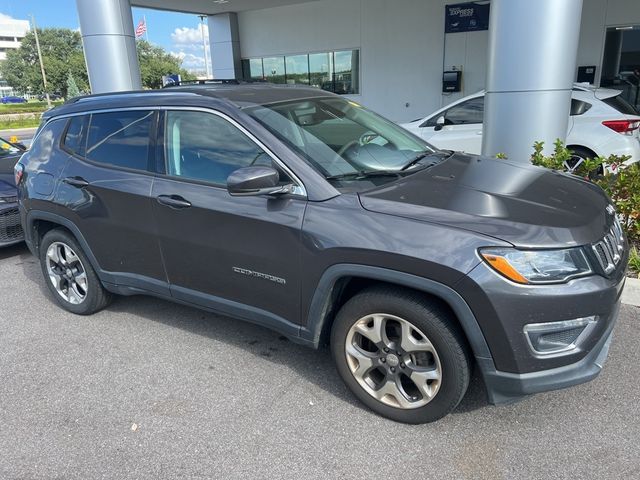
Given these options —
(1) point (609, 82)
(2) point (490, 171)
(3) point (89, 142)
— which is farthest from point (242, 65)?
(2) point (490, 171)

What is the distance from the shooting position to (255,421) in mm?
2832

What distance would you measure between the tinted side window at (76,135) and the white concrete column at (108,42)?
6.05 metres

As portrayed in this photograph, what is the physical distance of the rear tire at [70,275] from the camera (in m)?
4.07

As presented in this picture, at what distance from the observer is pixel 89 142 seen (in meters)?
3.90

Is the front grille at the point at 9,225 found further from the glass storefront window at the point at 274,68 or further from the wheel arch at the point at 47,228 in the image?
the glass storefront window at the point at 274,68

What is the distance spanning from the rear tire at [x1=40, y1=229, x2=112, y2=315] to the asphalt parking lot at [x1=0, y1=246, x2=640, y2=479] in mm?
437

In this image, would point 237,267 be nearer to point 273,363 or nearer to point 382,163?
point 273,363

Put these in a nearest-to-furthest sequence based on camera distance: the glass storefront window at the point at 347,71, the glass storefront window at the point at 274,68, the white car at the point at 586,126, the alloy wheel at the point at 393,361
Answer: the alloy wheel at the point at 393,361
the white car at the point at 586,126
the glass storefront window at the point at 347,71
the glass storefront window at the point at 274,68

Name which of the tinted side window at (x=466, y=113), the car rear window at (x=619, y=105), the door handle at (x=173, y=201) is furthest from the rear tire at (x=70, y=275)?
the car rear window at (x=619, y=105)

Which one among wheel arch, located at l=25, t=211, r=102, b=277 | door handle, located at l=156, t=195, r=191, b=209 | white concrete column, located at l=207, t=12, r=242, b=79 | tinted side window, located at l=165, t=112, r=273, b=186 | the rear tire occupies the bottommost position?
the rear tire

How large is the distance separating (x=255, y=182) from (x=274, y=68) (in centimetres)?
1577

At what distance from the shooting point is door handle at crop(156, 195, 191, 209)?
3213 mm

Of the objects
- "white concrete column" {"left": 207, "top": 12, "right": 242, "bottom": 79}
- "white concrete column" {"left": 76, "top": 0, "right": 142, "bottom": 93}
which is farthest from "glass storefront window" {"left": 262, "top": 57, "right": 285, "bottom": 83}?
"white concrete column" {"left": 76, "top": 0, "right": 142, "bottom": 93}

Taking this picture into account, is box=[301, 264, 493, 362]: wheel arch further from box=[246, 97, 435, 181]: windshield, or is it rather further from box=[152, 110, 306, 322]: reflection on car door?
box=[246, 97, 435, 181]: windshield
